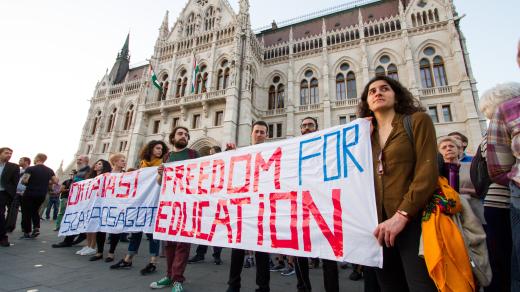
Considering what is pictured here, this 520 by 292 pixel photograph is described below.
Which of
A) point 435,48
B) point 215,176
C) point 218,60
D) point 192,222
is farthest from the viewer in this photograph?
point 218,60

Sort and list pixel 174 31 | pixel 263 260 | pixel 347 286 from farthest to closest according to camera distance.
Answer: pixel 174 31 < pixel 347 286 < pixel 263 260

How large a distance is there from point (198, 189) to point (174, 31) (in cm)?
→ 2468

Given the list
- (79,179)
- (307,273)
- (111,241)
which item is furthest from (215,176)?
(79,179)

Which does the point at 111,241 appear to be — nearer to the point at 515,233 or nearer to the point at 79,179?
the point at 79,179

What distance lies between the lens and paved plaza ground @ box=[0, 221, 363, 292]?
3.09 m

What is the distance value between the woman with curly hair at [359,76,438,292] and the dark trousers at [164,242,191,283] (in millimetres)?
2429

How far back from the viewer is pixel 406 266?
147 centimetres

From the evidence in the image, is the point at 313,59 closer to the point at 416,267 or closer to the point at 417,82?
the point at 417,82

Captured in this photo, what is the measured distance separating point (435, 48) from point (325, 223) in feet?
69.5

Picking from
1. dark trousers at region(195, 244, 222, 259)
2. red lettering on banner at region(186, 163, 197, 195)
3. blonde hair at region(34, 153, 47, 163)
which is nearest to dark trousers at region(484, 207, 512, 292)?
red lettering on banner at region(186, 163, 197, 195)

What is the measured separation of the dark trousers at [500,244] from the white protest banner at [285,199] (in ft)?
3.79

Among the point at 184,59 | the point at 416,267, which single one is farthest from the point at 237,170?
the point at 184,59

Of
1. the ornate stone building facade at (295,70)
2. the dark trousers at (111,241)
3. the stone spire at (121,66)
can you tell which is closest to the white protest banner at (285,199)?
the dark trousers at (111,241)

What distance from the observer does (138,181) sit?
4469 millimetres
